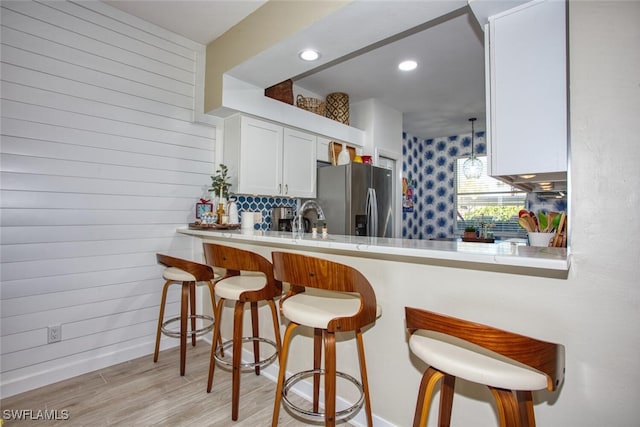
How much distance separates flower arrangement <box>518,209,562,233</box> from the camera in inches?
60.5

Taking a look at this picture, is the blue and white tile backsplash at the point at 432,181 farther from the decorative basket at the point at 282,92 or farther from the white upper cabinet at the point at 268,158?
the decorative basket at the point at 282,92

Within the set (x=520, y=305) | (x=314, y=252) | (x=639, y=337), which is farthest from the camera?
(x=314, y=252)

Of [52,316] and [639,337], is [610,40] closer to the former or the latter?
[639,337]

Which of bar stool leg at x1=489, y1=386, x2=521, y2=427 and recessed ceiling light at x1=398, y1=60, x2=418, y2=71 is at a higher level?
recessed ceiling light at x1=398, y1=60, x2=418, y2=71

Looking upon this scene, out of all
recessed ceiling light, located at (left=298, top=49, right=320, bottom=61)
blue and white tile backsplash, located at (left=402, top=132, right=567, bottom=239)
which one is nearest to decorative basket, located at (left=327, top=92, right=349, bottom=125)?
recessed ceiling light, located at (left=298, top=49, right=320, bottom=61)

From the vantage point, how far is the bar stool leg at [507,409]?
2.84 feet

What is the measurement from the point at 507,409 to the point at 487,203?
208 inches

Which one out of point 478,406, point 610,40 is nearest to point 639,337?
point 478,406

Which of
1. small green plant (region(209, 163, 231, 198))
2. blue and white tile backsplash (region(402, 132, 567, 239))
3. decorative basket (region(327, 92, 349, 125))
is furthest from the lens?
blue and white tile backsplash (region(402, 132, 567, 239))

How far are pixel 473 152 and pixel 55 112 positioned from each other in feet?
18.0

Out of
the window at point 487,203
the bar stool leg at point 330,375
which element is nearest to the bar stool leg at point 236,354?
the bar stool leg at point 330,375

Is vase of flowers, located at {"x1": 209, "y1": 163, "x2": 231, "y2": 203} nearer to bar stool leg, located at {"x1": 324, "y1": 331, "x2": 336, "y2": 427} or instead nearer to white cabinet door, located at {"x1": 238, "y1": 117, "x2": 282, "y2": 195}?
white cabinet door, located at {"x1": 238, "y1": 117, "x2": 282, "y2": 195}

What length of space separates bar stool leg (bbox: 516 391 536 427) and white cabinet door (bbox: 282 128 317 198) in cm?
259

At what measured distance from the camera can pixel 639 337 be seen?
1.00 metres
